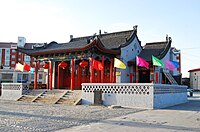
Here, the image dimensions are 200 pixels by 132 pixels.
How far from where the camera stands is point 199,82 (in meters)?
52.1

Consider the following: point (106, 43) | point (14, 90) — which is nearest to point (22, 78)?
point (14, 90)

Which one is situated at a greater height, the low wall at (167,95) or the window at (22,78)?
the window at (22,78)

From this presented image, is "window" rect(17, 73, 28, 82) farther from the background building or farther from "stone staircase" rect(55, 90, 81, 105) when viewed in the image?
"stone staircase" rect(55, 90, 81, 105)

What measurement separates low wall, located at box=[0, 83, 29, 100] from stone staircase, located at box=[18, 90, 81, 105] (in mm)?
666

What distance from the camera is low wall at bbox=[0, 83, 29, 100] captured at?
19922 millimetres

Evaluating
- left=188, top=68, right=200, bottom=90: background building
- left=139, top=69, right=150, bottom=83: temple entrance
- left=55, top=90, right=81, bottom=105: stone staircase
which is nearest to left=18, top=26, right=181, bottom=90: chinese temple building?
left=139, top=69, right=150, bottom=83: temple entrance

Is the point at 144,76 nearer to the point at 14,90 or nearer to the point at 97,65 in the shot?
the point at 97,65

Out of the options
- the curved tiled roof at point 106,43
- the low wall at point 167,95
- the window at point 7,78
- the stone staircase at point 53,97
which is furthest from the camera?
the window at point 7,78

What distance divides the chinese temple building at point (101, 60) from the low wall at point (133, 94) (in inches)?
105

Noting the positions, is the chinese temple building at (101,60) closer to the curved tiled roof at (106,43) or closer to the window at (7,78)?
the curved tiled roof at (106,43)

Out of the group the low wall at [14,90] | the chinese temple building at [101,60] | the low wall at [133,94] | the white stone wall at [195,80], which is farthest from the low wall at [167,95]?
the white stone wall at [195,80]

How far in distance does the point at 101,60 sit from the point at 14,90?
7.86 meters

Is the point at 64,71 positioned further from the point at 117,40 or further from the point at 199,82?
the point at 199,82

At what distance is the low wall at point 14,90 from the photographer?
1992cm
